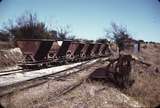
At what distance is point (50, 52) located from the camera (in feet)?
55.6

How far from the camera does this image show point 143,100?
22.9 ft

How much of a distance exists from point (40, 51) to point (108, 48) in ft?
52.0

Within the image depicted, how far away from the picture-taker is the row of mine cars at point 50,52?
15406 mm

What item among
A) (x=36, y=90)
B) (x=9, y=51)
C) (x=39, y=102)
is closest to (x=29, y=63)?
(x=9, y=51)

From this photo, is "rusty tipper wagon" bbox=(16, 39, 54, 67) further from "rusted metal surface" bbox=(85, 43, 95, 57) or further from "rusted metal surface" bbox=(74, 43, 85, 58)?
"rusted metal surface" bbox=(85, 43, 95, 57)

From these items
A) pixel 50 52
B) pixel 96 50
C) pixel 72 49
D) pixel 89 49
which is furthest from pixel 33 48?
pixel 96 50

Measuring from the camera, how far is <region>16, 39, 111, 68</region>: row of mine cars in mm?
15406

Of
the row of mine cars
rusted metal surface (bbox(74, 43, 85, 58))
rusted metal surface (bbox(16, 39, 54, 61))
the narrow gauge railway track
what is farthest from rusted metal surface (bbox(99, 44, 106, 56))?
the narrow gauge railway track

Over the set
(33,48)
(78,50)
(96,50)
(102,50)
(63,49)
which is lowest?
(102,50)

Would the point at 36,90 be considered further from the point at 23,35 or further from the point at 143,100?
the point at 23,35

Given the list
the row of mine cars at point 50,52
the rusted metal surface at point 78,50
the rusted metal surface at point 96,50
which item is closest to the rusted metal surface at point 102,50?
the rusted metal surface at point 96,50

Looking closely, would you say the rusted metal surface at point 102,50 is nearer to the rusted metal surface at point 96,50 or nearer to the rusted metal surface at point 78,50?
the rusted metal surface at point 96,50

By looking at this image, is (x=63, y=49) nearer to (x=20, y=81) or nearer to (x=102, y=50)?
(x=20, y=81)

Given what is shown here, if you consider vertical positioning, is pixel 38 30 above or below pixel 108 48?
above
